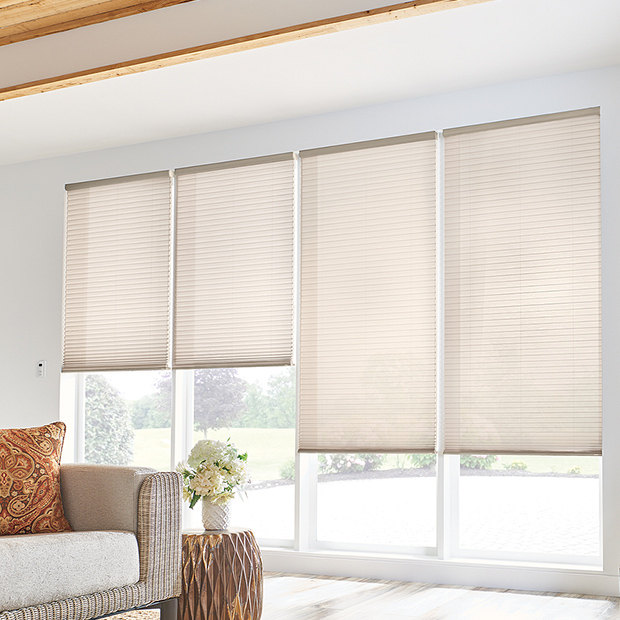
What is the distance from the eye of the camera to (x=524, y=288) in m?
4.32

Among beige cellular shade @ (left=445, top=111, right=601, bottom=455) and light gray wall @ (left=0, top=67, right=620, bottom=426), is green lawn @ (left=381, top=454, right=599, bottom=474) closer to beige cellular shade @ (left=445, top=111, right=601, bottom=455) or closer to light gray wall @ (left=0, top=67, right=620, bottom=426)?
beige cellular shade @ (left=445, top=111, right=601, bottom=455)

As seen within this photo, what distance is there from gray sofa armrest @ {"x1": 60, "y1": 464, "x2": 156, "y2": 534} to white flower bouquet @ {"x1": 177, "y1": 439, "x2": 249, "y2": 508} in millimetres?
298

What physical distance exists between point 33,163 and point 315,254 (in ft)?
7.74

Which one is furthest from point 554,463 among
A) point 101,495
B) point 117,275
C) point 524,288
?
point 117,275

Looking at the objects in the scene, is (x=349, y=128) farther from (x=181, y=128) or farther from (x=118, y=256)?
(x=118, y=256)

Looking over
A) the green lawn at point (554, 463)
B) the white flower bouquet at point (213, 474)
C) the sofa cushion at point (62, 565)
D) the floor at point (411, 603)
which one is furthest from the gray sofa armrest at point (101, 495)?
the green lawn at point (554, 463)

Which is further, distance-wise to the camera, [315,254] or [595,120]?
[315,254]

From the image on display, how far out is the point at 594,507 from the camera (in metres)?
4.23

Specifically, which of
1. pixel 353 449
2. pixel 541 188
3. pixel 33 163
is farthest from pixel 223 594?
pixel 33 163

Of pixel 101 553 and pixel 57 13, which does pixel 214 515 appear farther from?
pixel 57 13

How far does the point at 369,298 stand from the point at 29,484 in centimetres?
221

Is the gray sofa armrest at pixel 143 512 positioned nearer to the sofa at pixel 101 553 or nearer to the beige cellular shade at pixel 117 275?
the sofa at pixel 101 553

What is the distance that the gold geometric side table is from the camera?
10.6 feet

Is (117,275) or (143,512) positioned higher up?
(117,275)
